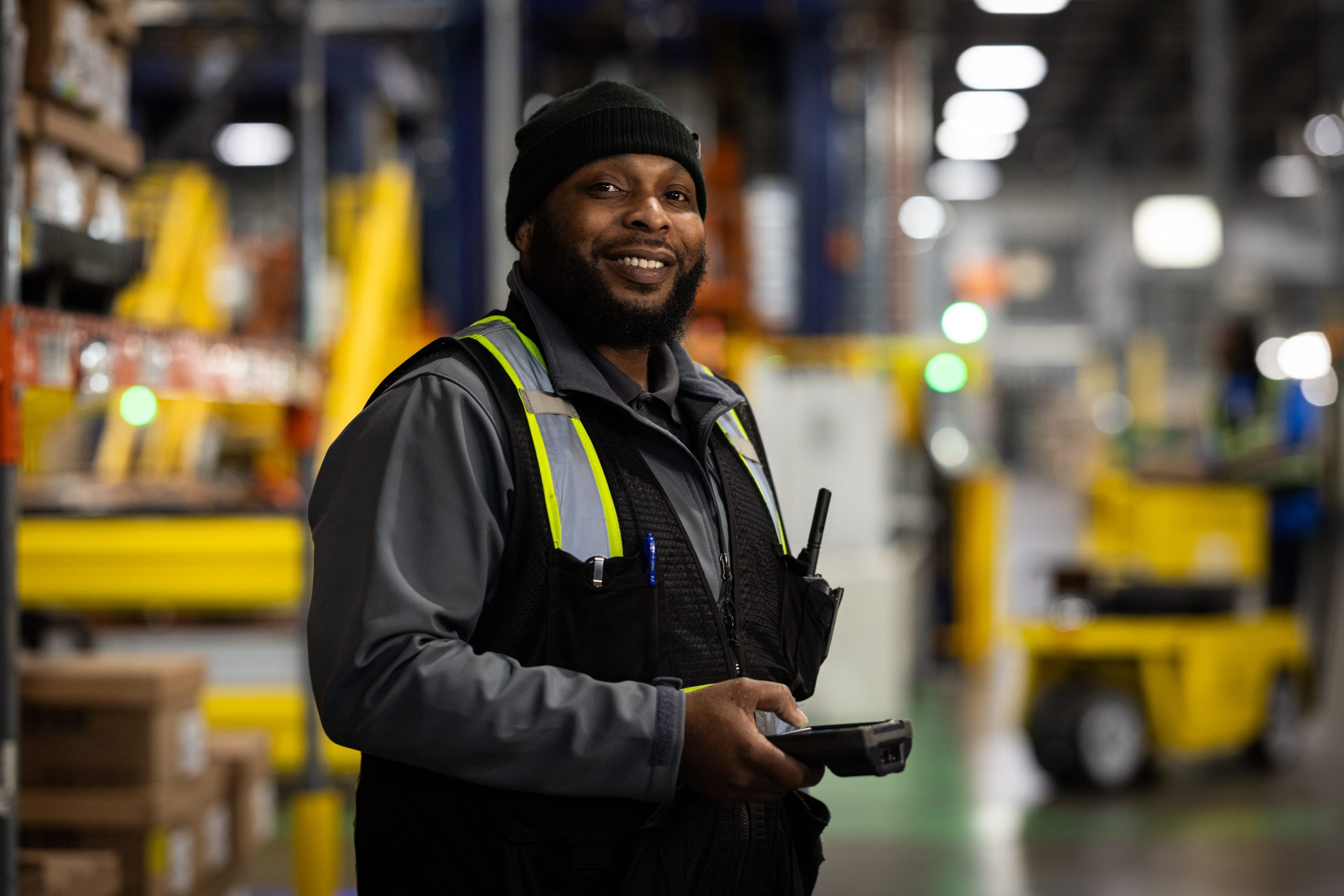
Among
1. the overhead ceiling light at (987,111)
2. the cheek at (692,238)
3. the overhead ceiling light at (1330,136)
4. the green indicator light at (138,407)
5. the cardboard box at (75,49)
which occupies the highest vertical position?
the overhead ceiling light at (987,111)

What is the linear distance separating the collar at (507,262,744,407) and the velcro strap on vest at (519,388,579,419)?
2cm

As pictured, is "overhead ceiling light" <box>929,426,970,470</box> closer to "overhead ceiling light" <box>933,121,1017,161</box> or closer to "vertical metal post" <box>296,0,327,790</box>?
"vertical metal post" <box>296,0,327,790</box>

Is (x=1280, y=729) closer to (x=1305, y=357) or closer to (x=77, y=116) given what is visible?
(x=77, y=116)

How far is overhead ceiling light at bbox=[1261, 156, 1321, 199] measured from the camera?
31703 mm

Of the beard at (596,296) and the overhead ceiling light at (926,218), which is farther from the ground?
the overhead ceiling light at (926,218)

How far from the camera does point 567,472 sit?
5.96 feet

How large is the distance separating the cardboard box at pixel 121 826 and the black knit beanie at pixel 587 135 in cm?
265

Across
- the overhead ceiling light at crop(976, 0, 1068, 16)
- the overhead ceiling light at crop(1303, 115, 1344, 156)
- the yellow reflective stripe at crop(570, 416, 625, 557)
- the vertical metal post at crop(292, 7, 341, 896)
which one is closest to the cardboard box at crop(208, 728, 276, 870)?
the vertical metal post at crop(292, 7, 341, 896)

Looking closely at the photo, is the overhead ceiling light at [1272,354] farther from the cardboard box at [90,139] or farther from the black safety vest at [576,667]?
the black safety vest at [576,667]

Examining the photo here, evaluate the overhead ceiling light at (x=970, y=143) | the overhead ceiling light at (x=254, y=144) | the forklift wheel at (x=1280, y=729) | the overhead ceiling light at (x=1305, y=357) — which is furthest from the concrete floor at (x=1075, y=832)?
the overhead ceiling light at (x=970, y=143)

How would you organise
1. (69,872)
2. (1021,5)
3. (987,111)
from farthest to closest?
(987,111) < (1021,5) < (69,872)

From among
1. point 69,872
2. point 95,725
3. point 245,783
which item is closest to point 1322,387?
point 245,783

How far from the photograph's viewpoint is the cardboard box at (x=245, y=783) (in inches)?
186

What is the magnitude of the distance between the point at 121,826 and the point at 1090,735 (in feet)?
14.6
